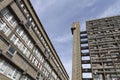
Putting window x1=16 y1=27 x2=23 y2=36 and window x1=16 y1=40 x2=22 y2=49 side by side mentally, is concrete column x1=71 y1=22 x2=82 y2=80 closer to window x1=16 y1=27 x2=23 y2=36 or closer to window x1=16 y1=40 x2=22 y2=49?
window x1=16 y1=40 x2=22 y2=49

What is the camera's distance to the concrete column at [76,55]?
22.3 metres

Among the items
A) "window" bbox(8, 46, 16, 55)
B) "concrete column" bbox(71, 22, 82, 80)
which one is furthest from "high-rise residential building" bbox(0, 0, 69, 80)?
"concrete column" bbox(71, 22, 82, 80)

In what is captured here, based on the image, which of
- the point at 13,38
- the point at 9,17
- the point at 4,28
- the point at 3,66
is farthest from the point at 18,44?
the point at 3,66

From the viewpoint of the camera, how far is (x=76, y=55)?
25203 mm

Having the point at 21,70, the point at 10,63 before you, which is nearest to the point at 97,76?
the point at 21,70

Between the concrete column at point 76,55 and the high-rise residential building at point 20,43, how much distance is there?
6.40 metres

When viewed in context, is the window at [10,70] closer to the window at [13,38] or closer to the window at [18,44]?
the window at [18,44]

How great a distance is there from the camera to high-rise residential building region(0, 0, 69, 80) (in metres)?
15.8

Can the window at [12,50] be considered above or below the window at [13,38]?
below

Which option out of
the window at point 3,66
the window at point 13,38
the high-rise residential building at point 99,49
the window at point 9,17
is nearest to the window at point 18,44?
the window at point 13,38

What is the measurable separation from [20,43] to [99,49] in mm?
14350

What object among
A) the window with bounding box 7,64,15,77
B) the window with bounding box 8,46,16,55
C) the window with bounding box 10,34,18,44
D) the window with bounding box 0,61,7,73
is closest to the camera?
the window with bounding box 0,61,7,73

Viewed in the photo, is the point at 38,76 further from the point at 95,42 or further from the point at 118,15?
the point at 118,15

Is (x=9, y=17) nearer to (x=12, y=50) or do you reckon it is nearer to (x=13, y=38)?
(x=13, y=38)
